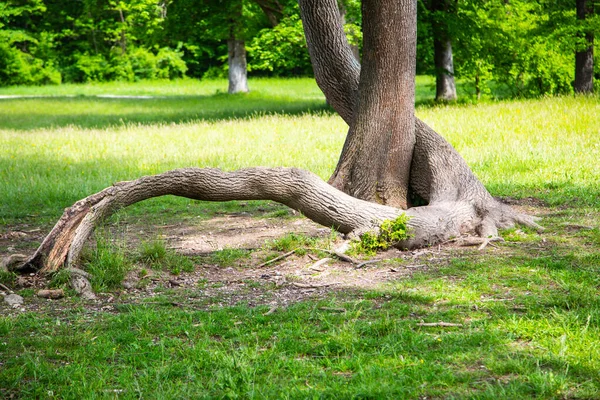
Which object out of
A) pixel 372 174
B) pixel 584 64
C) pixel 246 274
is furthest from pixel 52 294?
pixel 584 64

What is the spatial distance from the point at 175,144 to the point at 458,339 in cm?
1138

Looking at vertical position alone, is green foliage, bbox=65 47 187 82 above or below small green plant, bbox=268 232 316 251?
above

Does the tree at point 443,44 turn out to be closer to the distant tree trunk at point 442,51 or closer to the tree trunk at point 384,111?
the distant tree trunk at point 442,51

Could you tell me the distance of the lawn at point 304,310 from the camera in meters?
4.37

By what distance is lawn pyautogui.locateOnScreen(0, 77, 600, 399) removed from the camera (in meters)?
4.37

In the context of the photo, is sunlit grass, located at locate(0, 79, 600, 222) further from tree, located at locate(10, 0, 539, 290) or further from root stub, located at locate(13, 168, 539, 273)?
root stub, located at locate(13, 168, 539, 273)

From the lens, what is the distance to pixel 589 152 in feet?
40.1

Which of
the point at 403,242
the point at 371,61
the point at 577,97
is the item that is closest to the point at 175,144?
the point at 371,61

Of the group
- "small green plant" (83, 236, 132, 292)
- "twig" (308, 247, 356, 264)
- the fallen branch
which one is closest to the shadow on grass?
"small green plant" (83, 236, 132, 292)

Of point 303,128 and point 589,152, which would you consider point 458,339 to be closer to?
point 589,152

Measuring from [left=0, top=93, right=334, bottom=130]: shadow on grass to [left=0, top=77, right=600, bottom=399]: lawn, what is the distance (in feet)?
35.1

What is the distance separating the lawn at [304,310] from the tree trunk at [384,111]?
0.89 metres

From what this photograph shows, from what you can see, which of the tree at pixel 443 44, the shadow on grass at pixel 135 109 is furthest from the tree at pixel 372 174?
the tree at pixel 443 44

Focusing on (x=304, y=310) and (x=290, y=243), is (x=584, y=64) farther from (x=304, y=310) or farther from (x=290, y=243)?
(x=304, y=310)
